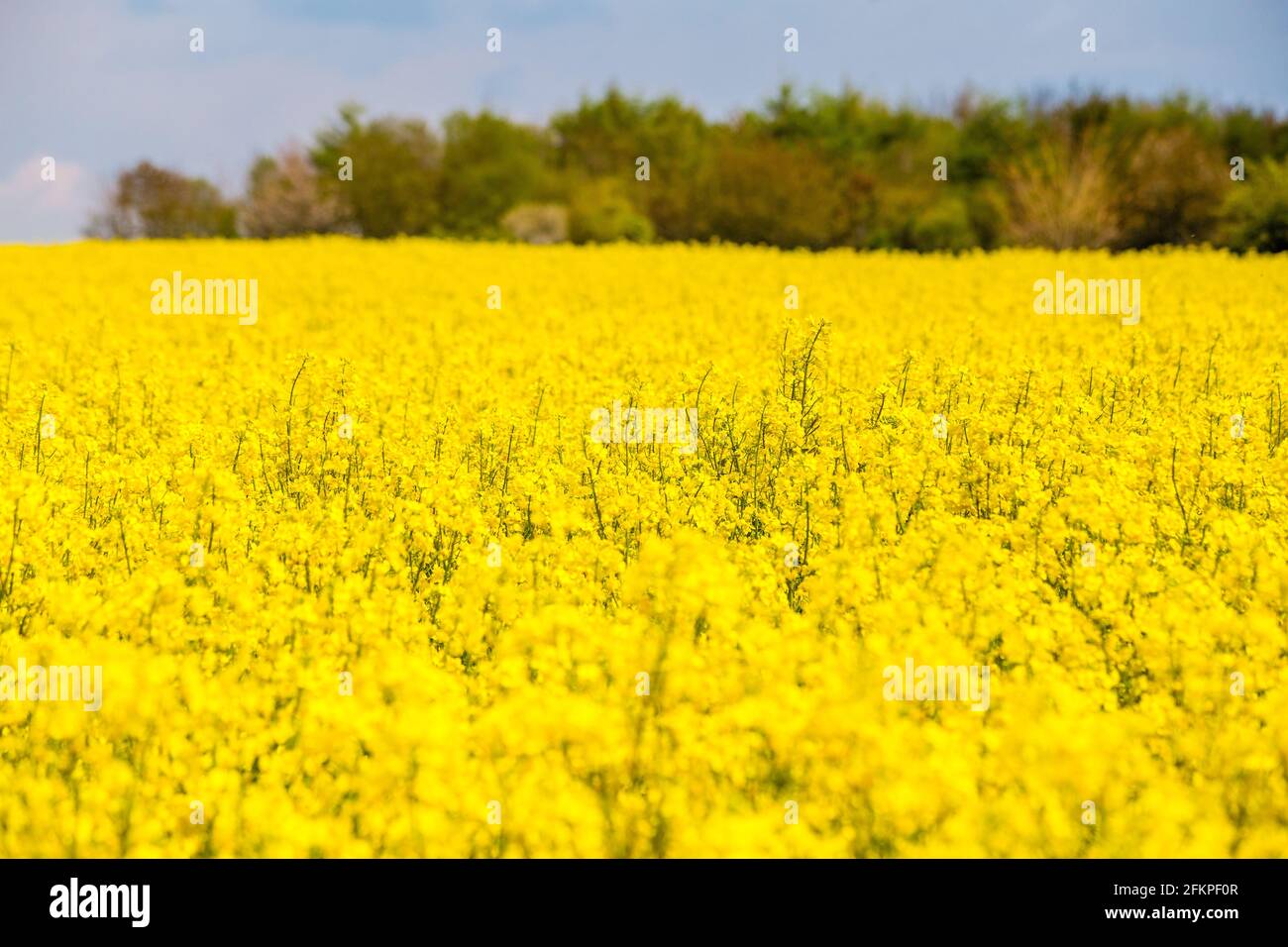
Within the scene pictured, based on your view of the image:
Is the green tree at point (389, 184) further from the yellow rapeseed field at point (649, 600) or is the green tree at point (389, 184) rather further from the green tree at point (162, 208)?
the yellow rapeseed field at point (649, 600)

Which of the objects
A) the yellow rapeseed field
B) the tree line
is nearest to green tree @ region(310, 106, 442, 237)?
the tree line

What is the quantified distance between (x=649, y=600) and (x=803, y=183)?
98.7ft

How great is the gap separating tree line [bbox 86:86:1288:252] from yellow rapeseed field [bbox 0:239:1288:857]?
14567 mm

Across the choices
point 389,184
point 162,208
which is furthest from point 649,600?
point 162,208

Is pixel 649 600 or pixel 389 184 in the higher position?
pixel 389 184

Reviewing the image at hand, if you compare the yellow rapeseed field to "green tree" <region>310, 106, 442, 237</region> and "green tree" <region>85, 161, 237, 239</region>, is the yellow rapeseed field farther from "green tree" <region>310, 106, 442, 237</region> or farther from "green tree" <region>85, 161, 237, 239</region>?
"green tree" <region>85, 161, 237, 239</region>

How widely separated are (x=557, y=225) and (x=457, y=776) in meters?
34.1

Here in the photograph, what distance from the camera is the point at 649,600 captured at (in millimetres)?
6094

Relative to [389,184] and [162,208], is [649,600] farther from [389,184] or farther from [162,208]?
[162,208]

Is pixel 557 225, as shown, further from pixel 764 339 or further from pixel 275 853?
pixel 275 853

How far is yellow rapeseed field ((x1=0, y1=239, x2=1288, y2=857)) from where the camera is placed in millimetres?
4289

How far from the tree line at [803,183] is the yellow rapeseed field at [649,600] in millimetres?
14567
